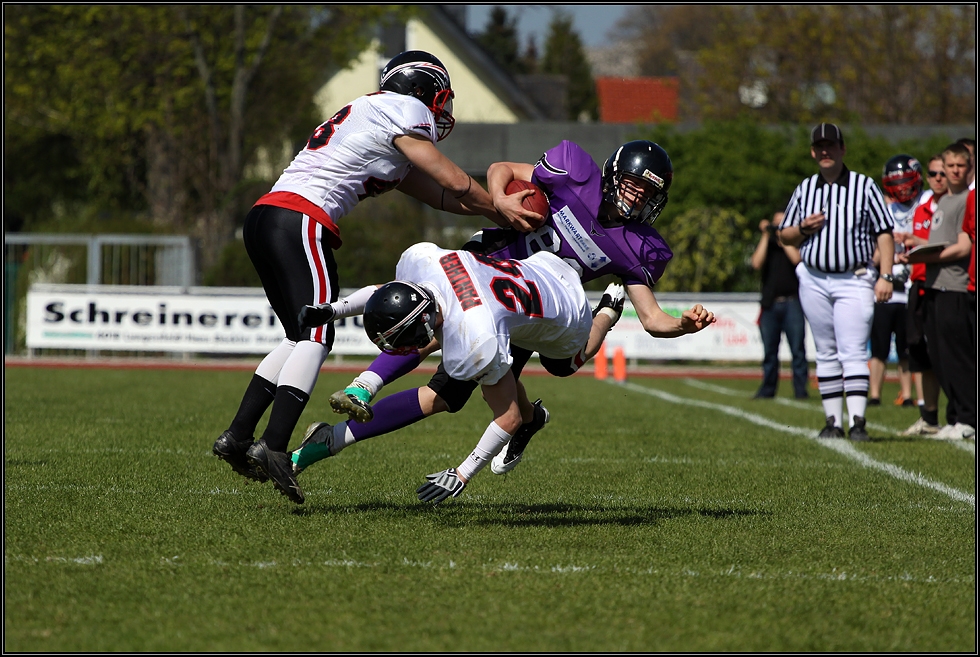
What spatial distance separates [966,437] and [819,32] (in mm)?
28838

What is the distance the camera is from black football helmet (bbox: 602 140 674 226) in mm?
5070

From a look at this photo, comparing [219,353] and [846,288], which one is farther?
[219,353]

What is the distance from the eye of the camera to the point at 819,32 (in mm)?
34969

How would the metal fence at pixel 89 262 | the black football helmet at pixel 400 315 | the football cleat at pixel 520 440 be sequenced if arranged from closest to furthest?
1. the black football helmet at pixel 400 315
2. the football cleat at pixel 520 440
3. the metal fence at pixel 89 262

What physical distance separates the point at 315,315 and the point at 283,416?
48cm

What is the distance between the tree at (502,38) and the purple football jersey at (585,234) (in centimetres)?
6699

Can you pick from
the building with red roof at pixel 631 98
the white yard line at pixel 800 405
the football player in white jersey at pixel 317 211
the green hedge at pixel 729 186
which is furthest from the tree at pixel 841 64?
the football player in white jersey at pixel 317 211

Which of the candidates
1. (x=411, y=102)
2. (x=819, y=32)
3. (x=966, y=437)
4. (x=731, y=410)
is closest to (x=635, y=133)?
(x=819, y=32)

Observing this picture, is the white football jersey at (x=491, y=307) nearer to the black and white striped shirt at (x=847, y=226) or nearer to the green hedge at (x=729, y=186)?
the black and white striped shirt at (x=847, y=226)

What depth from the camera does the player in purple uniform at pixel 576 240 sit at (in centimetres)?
494

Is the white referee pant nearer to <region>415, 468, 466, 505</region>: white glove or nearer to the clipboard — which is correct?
the clipboard

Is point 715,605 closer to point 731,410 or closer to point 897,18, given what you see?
point 731,410

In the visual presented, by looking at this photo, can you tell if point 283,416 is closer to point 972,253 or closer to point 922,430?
point 972,253

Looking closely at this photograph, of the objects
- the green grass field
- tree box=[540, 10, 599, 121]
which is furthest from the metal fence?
tree box=[540, 10, 599, 121]
